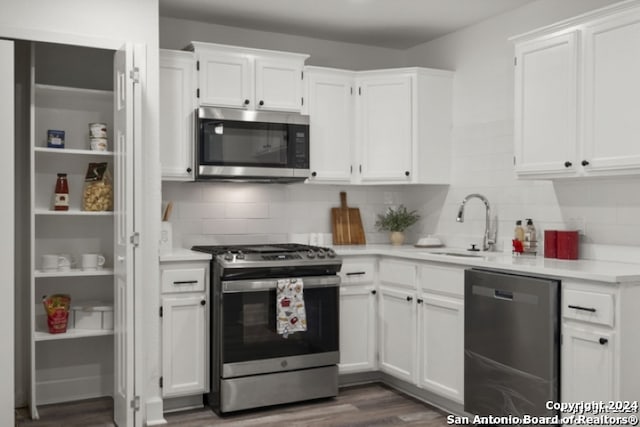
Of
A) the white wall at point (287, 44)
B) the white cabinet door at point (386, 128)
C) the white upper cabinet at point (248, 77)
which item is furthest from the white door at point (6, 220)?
the white cabinet door at point (386, 128)

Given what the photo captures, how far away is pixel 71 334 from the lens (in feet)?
12.1

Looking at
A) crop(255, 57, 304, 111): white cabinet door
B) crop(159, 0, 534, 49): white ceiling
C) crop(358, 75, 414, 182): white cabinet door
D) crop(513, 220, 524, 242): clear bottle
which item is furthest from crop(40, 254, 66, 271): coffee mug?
crop(513, 220, 524, 242): clear bottle

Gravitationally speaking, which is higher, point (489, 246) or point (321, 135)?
point (321, 135)

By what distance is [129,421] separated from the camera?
127 inches

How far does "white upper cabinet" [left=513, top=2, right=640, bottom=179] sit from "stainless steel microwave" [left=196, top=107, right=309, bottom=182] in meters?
1.45

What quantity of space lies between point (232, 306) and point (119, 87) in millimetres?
1399

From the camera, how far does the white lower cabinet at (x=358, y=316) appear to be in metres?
4.20

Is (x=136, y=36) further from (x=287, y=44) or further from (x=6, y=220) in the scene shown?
(x=287, y=44)

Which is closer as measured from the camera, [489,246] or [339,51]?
[489,246]

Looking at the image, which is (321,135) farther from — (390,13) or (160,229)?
(160,229)

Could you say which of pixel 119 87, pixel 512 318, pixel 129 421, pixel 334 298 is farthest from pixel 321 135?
pixel 129 421

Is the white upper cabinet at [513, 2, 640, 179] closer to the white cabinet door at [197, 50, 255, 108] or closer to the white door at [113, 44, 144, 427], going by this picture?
the white cabinet door at [197, 50, 255, 108]

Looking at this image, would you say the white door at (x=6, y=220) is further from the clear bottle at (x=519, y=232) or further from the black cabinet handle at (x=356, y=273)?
the clear bottle at (x=519, y=232)

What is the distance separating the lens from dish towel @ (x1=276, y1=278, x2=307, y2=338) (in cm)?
383
